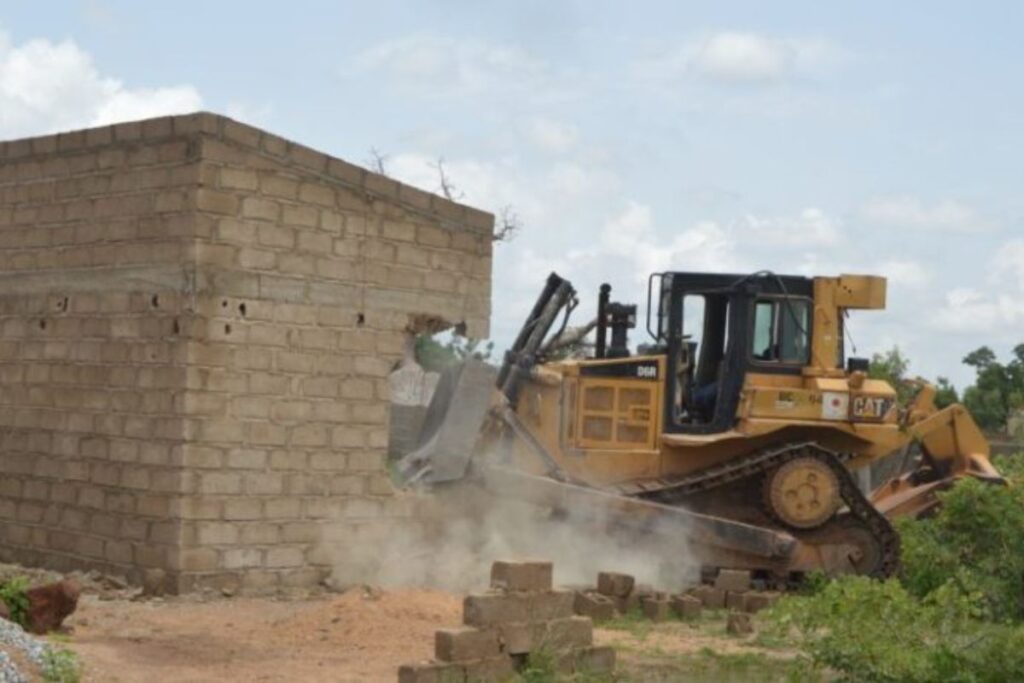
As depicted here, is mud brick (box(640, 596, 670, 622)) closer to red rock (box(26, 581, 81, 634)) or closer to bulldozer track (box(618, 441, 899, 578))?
bulldozer track (box(618, 441, 899, 578))

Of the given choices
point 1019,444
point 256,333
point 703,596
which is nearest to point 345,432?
point 256,333

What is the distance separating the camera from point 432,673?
10.0m

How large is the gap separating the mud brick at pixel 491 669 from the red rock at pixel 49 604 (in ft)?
10.2

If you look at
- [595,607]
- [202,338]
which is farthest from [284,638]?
[595,607]

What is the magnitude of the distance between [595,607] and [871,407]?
444 cm

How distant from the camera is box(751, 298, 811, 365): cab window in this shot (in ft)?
56.0

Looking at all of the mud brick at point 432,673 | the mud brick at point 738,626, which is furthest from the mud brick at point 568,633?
the mud brick at point 738,626

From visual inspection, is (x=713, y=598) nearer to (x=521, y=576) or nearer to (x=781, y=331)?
(x=781, y=331)

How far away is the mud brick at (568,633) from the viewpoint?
1095 centimetres

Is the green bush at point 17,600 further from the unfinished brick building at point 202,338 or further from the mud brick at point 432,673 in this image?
the mud brick at point 432,673

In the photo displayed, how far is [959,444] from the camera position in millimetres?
18156

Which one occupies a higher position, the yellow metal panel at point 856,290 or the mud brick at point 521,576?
the yellow metal panel at point 856,290

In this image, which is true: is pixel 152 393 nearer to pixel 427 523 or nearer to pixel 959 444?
pixel 427 523

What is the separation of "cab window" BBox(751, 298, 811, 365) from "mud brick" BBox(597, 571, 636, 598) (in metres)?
3.27
